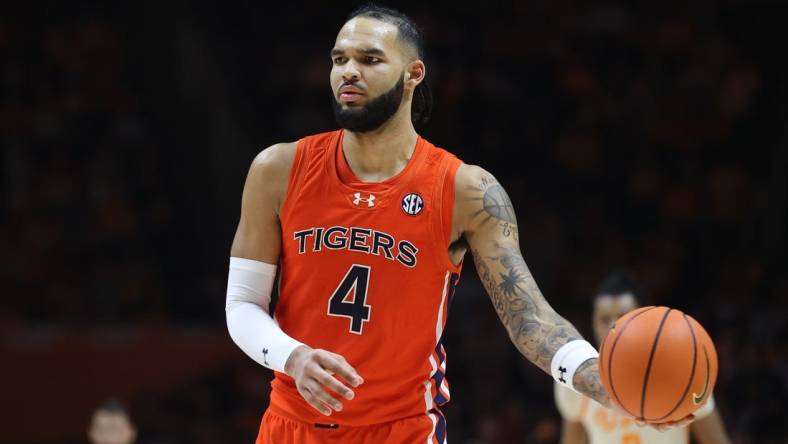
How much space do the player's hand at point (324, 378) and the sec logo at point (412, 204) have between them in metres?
0.71

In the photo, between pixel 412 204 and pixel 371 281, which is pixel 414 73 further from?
pixel 371 281

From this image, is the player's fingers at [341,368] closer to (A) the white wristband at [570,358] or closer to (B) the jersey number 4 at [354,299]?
(B) the jersey number 4 at [354,299]

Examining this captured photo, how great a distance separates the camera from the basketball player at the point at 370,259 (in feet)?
12.4

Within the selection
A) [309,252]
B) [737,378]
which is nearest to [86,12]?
[737,378]

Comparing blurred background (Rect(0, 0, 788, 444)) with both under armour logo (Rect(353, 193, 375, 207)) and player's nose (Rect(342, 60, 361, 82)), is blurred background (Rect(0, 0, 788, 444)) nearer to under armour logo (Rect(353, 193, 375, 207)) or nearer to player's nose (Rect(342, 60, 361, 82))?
under armour logo (Rect(353, 193, 375, 207))

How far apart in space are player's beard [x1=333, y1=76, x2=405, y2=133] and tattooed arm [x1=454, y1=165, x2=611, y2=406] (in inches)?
12.5

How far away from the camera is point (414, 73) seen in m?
4.04

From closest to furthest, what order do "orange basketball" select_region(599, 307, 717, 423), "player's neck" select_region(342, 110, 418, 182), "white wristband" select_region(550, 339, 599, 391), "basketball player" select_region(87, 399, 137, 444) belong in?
1. "orange basketball" select_region(599, 307, 717, 423)
2. "white wristband" select_region(550, 339, 599, 391)
3. "player's neck" select_region(342, 110, 418, 182)
4. "basketball player" select_region(87, 399, 137, 444)

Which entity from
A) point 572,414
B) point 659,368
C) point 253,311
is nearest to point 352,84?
point 253,311

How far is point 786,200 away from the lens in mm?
9461

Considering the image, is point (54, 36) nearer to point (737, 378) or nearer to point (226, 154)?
point (226, 154)

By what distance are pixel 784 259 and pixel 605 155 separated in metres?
1.76

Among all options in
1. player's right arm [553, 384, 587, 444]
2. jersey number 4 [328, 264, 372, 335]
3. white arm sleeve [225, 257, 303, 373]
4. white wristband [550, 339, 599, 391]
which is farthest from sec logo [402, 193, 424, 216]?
player's right arm [553, 384, 587, 444]

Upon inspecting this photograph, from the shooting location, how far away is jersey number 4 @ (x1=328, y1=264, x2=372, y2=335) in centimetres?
378
